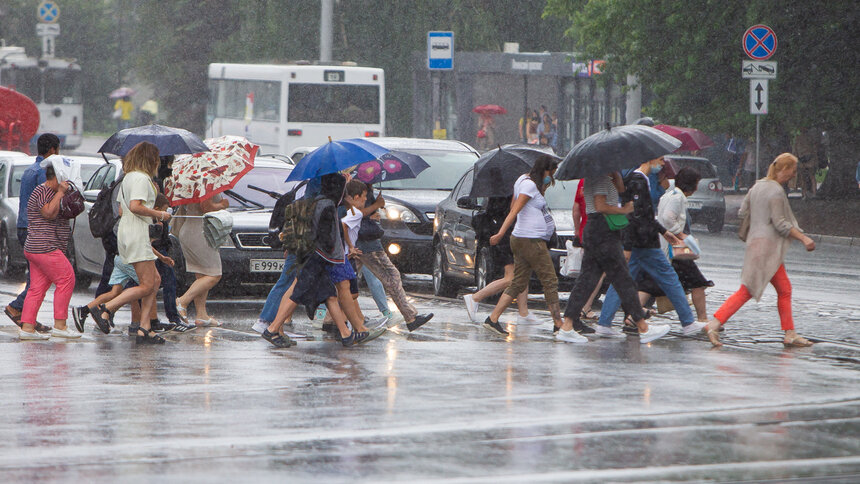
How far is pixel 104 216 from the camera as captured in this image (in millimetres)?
11875

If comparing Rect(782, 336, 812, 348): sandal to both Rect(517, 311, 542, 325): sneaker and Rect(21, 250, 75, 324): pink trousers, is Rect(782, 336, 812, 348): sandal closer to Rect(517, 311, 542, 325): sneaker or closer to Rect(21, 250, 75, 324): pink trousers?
Rect(517, 311, 542, 325): sneaker

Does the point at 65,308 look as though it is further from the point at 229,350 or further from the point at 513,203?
the point at 513,203

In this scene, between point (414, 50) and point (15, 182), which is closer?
point (15, 182)

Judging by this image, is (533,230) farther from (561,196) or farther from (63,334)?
(63,334)

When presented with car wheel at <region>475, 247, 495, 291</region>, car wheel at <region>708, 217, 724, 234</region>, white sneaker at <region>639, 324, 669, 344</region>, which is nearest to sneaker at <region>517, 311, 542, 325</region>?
car wheel at <region>475, 247, 495, 291</region>

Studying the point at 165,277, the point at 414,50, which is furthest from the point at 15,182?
the point at 414,50

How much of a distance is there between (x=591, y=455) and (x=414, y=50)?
41101 mm

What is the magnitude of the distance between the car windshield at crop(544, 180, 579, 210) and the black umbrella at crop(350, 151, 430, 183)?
7.21ft

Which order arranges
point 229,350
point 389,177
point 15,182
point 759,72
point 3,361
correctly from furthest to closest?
point 759,72 → point 15,182 → point 389,177 → point 229,350 → point 3,361

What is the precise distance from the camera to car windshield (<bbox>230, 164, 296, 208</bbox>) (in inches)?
611

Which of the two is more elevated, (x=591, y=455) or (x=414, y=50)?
(x=414, y=50)

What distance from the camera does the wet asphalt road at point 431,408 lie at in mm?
6836

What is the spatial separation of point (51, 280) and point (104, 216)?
2.32ft

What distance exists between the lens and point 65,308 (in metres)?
12.0
